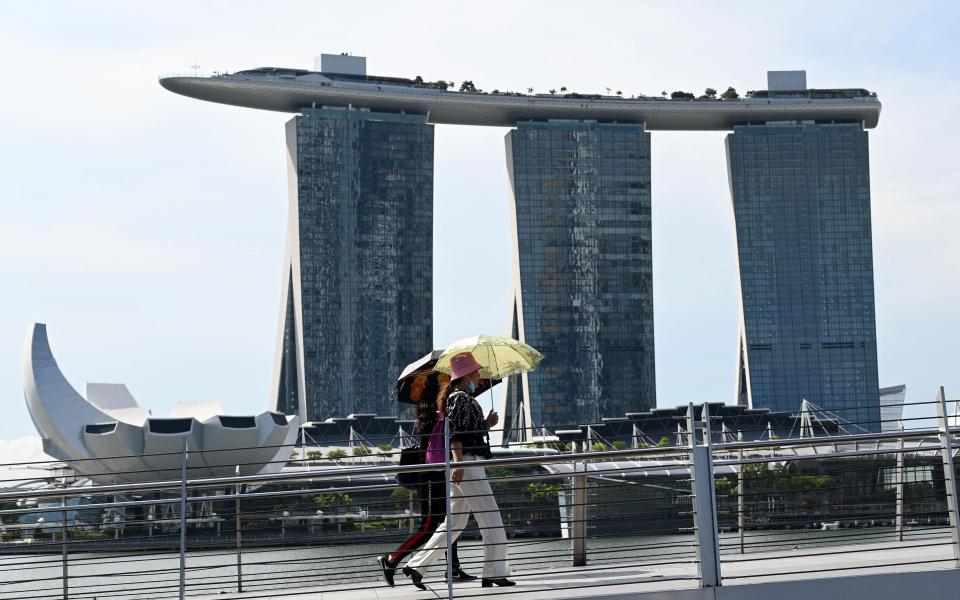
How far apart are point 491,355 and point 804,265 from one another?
432 feet

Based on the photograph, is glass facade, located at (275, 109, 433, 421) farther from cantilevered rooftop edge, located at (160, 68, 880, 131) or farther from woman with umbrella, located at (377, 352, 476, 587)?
woman with umbrella, located at (377, 352, 476, 587)

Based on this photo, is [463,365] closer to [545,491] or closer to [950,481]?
[545,491]

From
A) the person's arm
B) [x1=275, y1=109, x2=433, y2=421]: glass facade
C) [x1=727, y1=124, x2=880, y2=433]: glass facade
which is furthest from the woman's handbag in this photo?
[x1=727, y1=124, x2=880, y2=433]: glass facade

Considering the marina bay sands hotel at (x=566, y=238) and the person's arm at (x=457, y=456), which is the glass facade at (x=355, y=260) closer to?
the marina bay sands hotel at (x=566, y=238)

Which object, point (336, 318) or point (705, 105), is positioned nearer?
point (336, 318)

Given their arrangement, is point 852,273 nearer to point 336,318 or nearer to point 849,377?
point 849,377

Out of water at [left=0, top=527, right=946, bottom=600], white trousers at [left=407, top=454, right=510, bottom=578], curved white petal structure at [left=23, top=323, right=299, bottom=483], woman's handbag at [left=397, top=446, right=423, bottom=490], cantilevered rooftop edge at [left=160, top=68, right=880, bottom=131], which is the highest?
cantilevered rooftop edge at [left=160, top=68, right=880, bottom=131]

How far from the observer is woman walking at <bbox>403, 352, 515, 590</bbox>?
31.4 ft

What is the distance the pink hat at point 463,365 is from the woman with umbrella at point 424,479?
0.47 m

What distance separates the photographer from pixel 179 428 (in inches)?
3088

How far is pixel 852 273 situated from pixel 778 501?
80.0 m

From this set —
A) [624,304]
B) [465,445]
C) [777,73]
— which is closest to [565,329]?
[624,304]

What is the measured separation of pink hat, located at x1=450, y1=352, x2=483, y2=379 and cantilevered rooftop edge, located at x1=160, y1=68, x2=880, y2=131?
395 ft

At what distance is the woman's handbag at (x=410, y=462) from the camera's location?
32.4 feet
